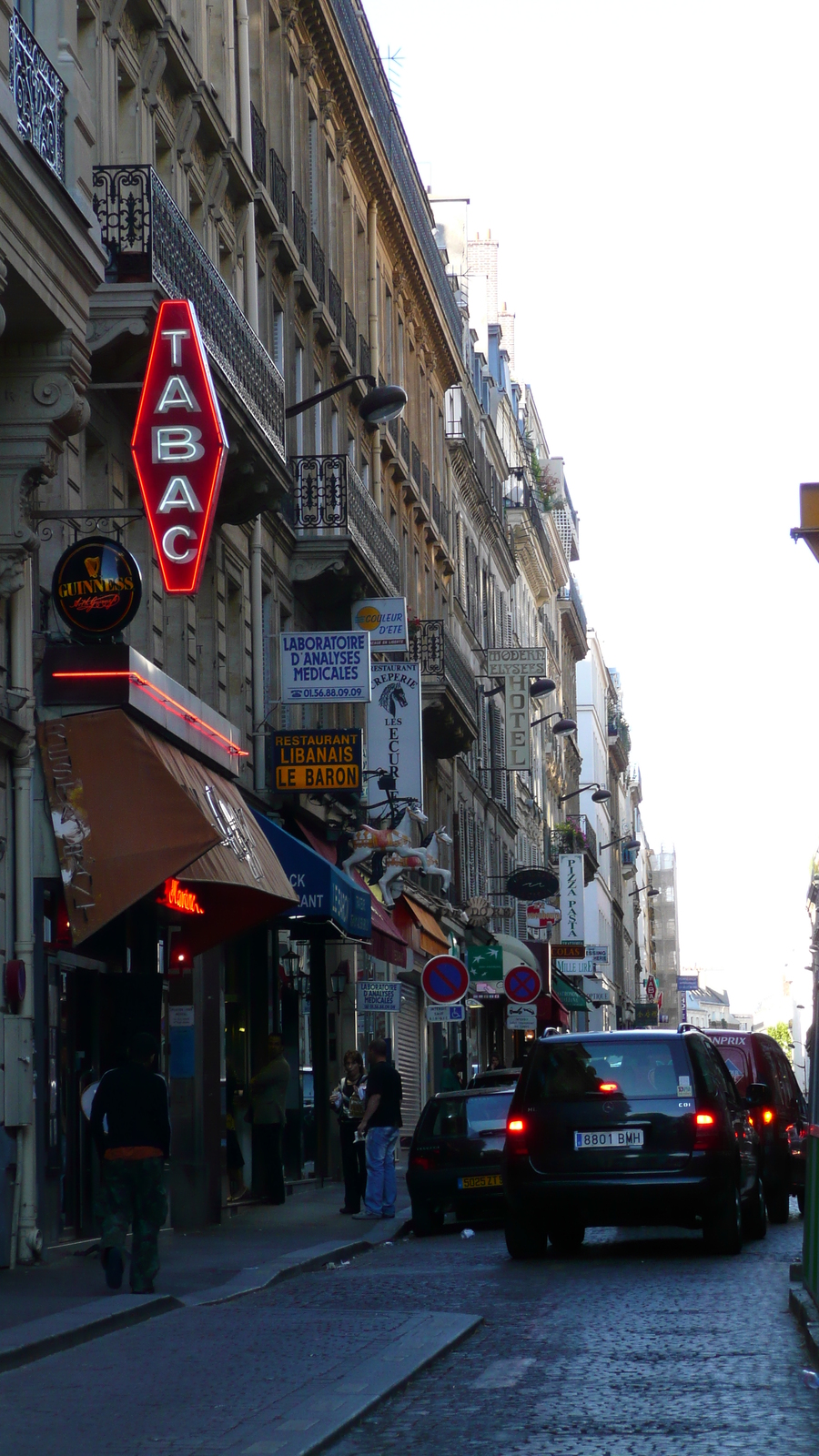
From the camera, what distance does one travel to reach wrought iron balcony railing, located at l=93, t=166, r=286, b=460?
19.0m

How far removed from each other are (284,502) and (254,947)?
612 centimetres

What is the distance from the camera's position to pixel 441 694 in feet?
128

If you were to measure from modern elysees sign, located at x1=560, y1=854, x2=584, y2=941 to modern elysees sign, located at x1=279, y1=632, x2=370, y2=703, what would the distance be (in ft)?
132

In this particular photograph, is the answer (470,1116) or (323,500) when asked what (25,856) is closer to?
(470,1116)

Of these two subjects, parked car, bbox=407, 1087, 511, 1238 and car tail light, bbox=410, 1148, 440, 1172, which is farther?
car tail light, bbox=410, 1148, 440, 1172

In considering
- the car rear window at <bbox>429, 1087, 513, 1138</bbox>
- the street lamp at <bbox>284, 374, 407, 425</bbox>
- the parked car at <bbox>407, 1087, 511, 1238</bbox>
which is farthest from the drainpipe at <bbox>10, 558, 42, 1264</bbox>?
the street lamp at <bbox>284, 374, 407, 425</bbox>

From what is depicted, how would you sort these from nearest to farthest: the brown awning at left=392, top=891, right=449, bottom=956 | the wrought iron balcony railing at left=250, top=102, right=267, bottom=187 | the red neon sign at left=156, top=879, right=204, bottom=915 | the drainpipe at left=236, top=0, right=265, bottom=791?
1. the red neon sign at left=156, top=879, right=204, bottom=915
2. the drainpipe at left=236, top=0, right=265, bottom=791
3. the wrought iron balcony railing at left=250, top=102, right=267, bottom=187
4. the brown awning at left=392, top=891, right=449, bottom=956

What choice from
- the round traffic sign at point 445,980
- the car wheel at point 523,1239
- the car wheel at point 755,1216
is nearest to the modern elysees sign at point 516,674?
the round traffic sign at point 445,980

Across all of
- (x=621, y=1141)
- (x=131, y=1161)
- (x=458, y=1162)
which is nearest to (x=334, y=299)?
(x=458, y=1162)

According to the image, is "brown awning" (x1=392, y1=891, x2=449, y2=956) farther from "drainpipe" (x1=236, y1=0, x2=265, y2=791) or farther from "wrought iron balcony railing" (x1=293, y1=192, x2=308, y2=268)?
"wrought iron balcony railing" (x1=293, y1=192, x2=308, y2=268)

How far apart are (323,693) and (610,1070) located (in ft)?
36.1

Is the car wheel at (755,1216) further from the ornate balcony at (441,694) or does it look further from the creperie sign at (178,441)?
the ornate balcony at (441,694)

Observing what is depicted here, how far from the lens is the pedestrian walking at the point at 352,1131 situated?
22.5 meters

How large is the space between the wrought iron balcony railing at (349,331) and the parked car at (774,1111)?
1383cm
